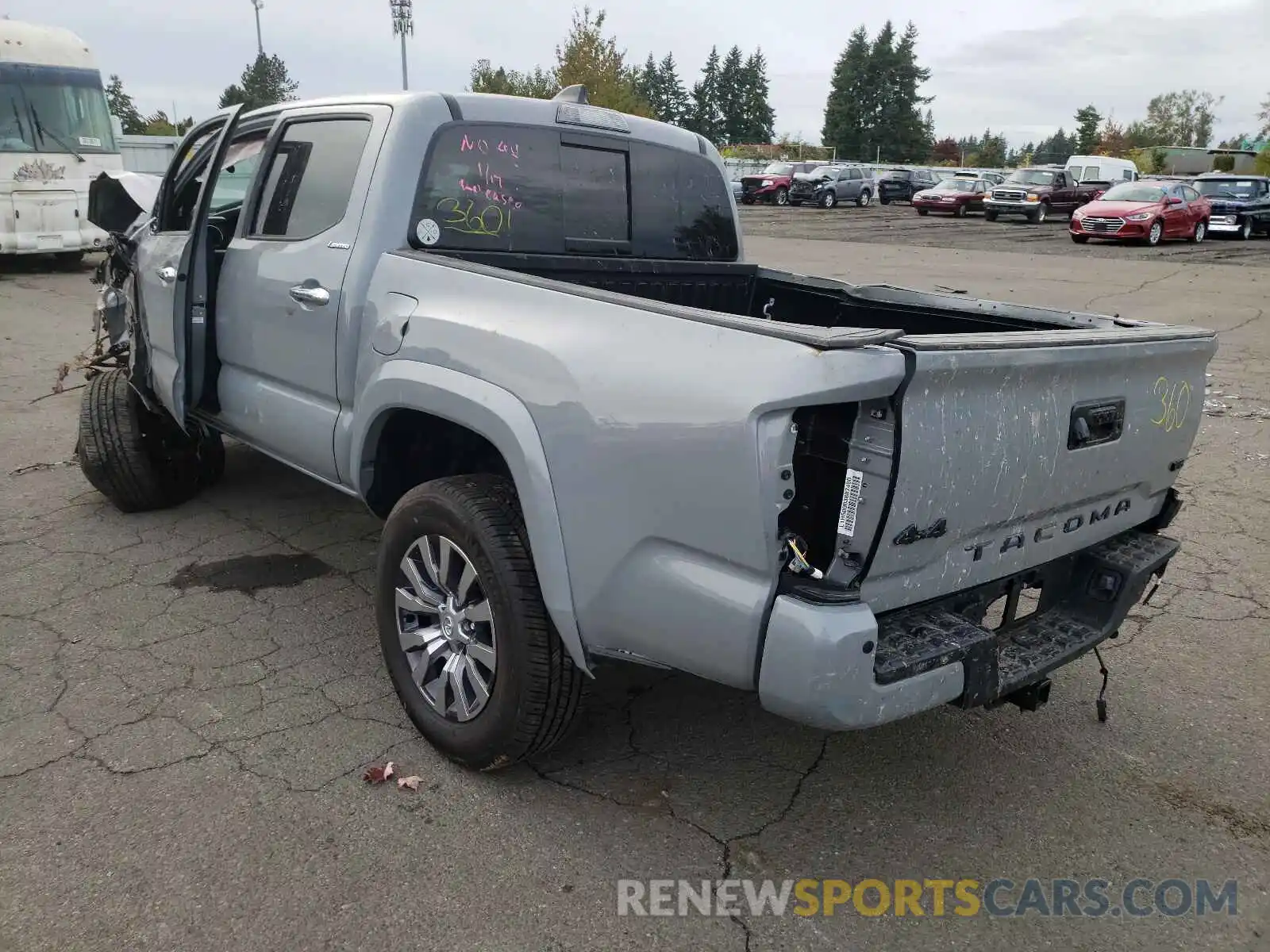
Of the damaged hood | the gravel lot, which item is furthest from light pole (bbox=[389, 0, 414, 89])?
the damaged hood

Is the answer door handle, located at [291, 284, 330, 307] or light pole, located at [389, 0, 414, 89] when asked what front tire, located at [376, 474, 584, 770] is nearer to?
door handle, located at [291, 284, 330, 307]

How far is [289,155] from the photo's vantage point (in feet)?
13.1

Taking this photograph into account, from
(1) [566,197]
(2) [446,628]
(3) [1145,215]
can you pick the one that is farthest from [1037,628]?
(3) [1145,215]

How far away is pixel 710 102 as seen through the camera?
100500 mm

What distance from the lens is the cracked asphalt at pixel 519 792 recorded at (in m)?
2.40

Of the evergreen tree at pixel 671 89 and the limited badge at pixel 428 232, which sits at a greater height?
the evergreen tree at pixel 671 89

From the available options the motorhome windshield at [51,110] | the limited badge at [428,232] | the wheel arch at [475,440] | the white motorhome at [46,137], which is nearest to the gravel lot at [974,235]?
the motorhome windshield at [51,110]

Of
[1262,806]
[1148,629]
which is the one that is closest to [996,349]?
[1262,806]

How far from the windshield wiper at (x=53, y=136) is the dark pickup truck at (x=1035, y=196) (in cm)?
2662

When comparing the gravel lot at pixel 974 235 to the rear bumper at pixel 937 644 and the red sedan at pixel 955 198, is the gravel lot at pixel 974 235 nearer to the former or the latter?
the red sedan at pixel 955 198

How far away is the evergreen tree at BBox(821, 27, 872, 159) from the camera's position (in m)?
82.2

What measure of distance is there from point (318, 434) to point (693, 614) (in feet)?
6.32

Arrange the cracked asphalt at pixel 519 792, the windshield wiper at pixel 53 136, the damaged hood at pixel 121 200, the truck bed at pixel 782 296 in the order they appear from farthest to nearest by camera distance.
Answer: the windshield wiper at pixel 53 136
the damaged hood at pixel 121 200
the truck bed at pixel 782 296
the cracked asphalt at pixel 519 792

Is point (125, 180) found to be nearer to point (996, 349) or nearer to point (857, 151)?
point (996, 349)
